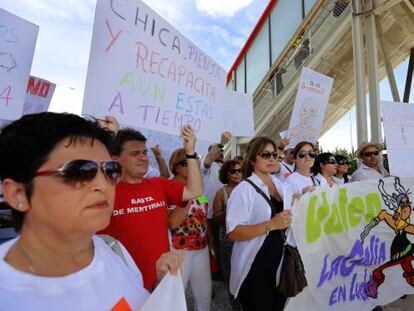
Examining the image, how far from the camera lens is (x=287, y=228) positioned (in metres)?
2.07

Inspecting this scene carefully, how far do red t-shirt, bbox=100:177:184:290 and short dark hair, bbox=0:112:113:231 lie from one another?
2.29 ft

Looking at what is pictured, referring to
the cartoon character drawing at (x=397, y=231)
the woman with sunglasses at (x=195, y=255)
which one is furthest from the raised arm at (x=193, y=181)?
the cartoon character drawing at (x=397, y=231)

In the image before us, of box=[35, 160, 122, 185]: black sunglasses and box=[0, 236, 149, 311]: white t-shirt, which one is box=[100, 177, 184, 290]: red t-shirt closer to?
box=[0, 236, 149, 311]: white t-shirt

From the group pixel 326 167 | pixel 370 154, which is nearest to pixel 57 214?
pixel 326 167

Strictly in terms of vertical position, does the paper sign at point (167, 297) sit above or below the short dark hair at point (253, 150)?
below

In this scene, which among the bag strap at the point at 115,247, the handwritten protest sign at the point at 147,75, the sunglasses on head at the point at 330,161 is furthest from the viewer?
the sunglasses on head at the point at 330,161

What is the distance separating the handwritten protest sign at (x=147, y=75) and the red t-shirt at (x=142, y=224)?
0.44 meters

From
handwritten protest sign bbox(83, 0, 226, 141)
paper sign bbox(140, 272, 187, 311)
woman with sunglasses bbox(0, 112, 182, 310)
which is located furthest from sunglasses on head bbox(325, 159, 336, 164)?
woman with sunglasses bbox(0, 112, 182, 310)

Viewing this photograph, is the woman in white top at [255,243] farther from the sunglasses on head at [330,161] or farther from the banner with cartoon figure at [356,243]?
the sunglasses on head at [330,161]

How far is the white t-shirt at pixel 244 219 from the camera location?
201 centimetres

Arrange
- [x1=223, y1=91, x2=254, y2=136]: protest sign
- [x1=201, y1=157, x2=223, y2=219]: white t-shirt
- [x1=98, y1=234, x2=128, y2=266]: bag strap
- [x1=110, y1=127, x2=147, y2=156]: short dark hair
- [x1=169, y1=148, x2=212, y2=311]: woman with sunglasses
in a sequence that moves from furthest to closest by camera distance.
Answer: [x1=223, y1=91, x2=254, y2=136]: protest sign, [x1=201, y1=157, x2=223, y2=219]: white t-shirt, [x1=169, y1=148, x2=212, y2=311]: woman with sunglasses, [x1=110, y1=127, x2=147, y2=156]: short dark hair, [x1=98, y1=234, x2=128, y2=266]: bag strap

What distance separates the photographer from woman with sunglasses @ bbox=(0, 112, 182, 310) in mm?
811

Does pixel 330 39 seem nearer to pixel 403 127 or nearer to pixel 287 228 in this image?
pixel 403 127

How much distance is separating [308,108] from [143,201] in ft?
8.32
